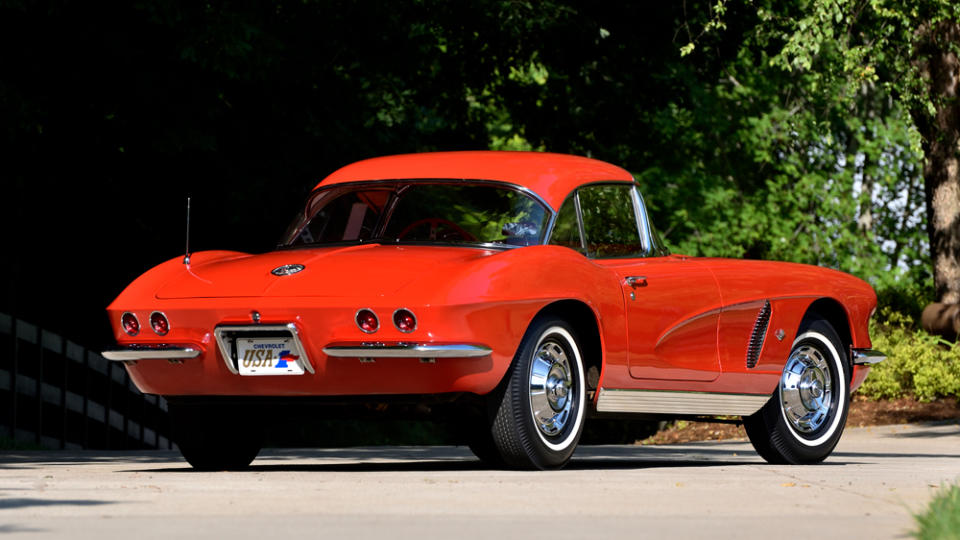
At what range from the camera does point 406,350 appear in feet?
27.5

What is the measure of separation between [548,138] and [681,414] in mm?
14223

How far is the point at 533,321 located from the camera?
8906mm

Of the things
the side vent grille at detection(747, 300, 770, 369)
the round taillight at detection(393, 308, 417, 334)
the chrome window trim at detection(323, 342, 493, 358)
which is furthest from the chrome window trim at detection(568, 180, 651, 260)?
the round taillight at detection(393, 308, 417, 334)

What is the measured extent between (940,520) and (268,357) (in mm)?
4126

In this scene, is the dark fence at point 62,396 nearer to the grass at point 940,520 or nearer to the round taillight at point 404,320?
the round taillight at point 404,320

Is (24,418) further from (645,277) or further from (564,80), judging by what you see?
(645,277)

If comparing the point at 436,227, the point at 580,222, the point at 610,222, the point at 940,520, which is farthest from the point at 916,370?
the point at 940,520

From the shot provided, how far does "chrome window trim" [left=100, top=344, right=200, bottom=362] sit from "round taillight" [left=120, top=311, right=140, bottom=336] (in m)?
0.09

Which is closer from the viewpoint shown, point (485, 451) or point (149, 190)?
point (485, 451)

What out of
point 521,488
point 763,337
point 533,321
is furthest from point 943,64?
point 521,488

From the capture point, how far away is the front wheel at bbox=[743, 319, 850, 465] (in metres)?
10.9

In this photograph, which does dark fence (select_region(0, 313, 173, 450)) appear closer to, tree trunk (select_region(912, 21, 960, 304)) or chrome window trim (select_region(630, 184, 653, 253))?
chrome window trim (select_region(630, 184, 653, 253))

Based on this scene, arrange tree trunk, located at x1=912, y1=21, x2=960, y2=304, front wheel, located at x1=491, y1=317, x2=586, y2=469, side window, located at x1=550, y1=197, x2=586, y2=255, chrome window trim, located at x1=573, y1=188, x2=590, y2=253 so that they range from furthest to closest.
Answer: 1. tree trunk, located at x1=912, y1=21, x2=960, y2=304
2. chrome window trim, located at x1=573, y1=188, x2=590, y2=253
3. side window, located at x1=550, y1=197, x2=586, y2=255
4. front wheel, located at x1=491, y1=317, x2=586, y2=469

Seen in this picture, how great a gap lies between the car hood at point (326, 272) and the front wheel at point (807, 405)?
8.88 ft
